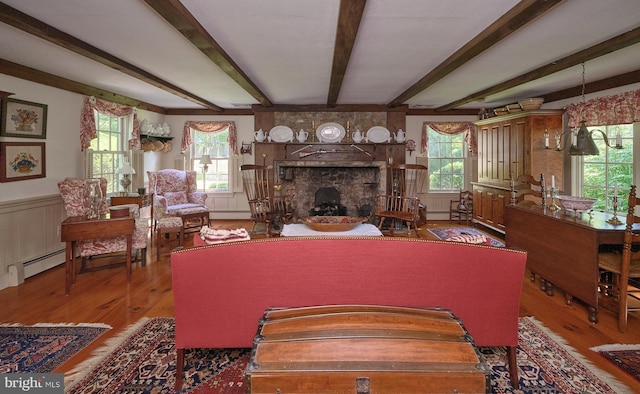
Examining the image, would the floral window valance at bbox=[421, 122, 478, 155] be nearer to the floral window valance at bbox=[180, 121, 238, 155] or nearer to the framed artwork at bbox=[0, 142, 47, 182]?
the floral window valance at bbox=[180, 121, 238, 155]

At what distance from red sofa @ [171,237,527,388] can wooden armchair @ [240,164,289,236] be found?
299 cm

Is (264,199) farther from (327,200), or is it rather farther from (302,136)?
(327,200)

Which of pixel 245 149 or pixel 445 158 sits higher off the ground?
pixel 245 149

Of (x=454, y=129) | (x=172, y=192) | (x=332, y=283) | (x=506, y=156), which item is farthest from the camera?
(x=454, y=129)

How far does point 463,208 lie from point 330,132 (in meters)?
2.98

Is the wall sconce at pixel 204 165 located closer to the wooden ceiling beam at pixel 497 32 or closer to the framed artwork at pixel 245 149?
the framed artwork at pixel 245 149

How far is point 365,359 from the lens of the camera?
1.30m

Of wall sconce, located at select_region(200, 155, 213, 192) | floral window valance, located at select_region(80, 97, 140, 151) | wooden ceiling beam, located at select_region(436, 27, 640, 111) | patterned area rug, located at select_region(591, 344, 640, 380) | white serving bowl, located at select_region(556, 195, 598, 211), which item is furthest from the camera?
wall sconce, located at select_region(200, 155, 213, 192)

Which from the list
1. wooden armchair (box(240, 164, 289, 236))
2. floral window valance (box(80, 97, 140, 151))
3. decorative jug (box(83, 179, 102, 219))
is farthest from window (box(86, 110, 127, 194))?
wooden armchair (box(240, 164, 289, 236))

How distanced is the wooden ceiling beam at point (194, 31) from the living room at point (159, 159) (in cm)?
20

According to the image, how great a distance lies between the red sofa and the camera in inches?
75.8

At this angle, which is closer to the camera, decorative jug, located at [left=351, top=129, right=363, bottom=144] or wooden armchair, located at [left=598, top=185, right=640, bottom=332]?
wooden armchair, located at [left=598, top=185, right=640, bottom=332]

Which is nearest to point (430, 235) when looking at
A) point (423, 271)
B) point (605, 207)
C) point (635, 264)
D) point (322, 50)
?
point (605, 207)

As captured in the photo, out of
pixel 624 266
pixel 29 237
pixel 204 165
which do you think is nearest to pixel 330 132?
pixel 204 165
